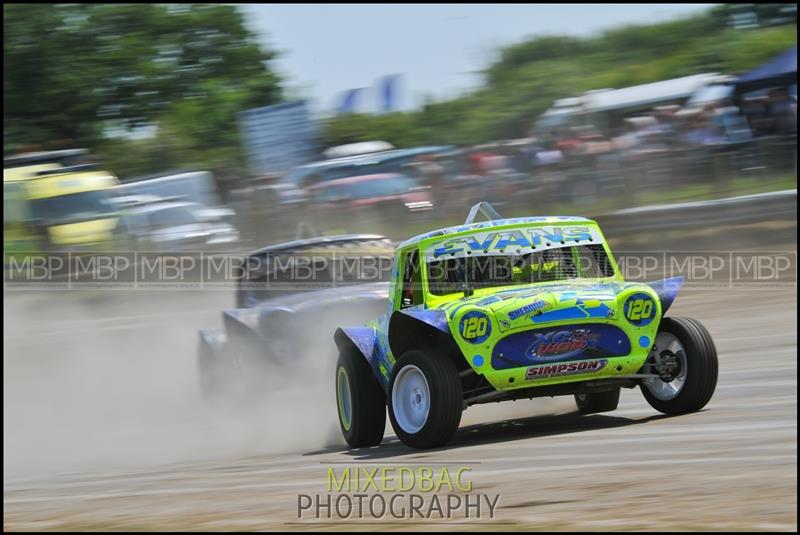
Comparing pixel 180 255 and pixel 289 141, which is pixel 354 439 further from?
pixel 289 141

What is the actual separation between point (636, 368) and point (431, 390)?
1.37m

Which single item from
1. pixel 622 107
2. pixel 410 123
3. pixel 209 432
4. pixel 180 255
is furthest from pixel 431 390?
pixel 410 123

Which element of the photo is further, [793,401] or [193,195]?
[193,195]

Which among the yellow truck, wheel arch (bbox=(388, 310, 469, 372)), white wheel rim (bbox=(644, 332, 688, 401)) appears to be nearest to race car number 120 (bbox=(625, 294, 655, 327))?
white wheel rim (bbox=(644, 332, 688, 401))

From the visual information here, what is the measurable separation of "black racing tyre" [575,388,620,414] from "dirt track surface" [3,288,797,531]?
102 millimetres

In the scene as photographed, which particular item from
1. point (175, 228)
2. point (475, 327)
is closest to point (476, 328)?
point (475, 327)

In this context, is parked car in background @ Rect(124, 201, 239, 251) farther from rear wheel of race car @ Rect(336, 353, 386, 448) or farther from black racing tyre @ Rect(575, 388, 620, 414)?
rear wheel of race car @ Rect(336, 353, 386, 448)

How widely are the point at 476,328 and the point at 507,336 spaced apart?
7.6 inches

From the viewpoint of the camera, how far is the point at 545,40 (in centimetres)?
3031

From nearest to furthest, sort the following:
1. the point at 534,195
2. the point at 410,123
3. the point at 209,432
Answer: the point at 209,432
the point at 534,195
the point at 410,123

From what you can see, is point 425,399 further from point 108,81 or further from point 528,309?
point 108,81

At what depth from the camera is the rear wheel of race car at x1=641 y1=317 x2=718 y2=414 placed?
7.19 metres

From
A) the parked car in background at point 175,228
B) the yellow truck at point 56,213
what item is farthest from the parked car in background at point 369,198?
the yellow truck at point 56,213

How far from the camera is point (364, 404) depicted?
25.3 feet
